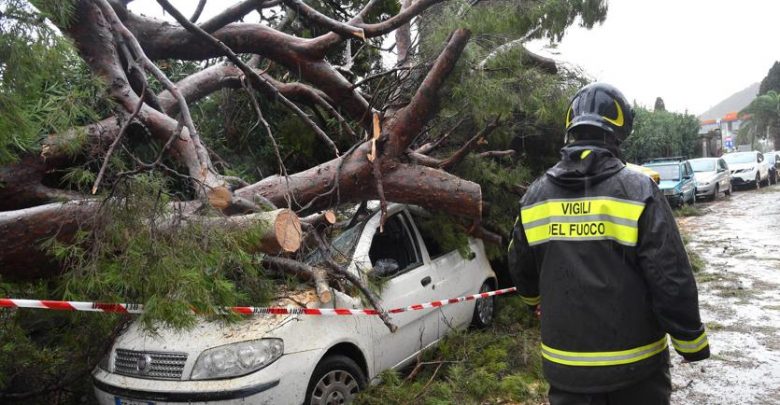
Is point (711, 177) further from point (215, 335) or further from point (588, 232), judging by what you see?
point (215, 335)

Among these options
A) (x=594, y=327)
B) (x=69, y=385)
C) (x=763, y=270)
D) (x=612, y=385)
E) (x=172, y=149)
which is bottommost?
(x=763, y=270)

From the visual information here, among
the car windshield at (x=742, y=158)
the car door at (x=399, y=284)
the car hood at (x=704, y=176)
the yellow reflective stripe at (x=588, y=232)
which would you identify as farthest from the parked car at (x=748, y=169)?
the yellow reflective stripe at (x=588, y=232)

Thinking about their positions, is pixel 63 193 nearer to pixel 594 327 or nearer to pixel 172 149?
pixel 172 149

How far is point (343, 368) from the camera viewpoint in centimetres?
325

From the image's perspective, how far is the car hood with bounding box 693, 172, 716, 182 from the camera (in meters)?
16.4

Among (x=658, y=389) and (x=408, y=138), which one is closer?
(x=658, y=389)

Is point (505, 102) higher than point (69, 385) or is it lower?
higher

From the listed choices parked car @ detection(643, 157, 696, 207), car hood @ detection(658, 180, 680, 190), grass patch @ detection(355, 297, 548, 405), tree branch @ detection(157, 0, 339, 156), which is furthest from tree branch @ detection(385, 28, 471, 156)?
car hood @ detection(658, 180, 680, 190)

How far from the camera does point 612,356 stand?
79.2 inches

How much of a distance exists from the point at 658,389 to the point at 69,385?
3.47 metres

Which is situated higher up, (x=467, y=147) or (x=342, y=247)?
(x=467, y=147)

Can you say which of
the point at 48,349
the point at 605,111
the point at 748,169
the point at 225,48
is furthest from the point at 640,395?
the point at 748,169

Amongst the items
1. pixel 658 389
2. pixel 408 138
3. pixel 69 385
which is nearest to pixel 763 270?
pixel 408 138

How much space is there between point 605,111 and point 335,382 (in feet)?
6.86
